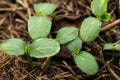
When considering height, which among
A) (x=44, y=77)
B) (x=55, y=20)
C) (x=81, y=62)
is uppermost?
(x=55, y=20)

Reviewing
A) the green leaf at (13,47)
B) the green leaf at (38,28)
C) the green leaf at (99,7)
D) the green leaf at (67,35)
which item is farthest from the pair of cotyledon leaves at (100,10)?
the green leaf at (13,47)

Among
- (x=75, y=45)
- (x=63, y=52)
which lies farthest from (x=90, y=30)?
(x=63, y=52)

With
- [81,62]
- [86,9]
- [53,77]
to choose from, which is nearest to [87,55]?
[81,62]

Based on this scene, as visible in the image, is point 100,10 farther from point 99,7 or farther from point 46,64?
point 46,64

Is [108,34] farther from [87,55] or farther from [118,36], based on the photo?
[87,55]

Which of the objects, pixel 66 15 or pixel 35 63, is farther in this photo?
pixel 66 15

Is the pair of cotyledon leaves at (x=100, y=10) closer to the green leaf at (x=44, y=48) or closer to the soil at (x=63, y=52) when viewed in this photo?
the soil at (x=63, y=52)
